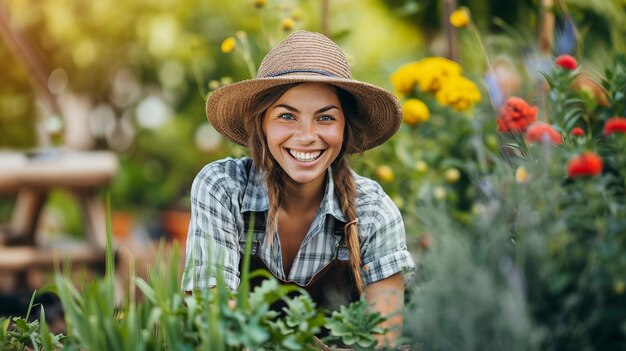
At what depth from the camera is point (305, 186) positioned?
221cm

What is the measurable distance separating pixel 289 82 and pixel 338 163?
1.07 feet

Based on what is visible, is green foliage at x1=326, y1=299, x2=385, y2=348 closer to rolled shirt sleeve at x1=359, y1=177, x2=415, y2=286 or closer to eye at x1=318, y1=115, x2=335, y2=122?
rolled shirt sleeve at x1=359, y1=177, x2=415, y2=286

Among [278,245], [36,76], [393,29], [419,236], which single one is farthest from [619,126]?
[393,29]

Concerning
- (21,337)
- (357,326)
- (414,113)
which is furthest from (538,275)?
(414,113)

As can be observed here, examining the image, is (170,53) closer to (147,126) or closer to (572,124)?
(147,126)

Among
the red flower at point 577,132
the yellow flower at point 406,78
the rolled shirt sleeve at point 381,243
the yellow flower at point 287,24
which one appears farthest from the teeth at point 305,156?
the yellow flower at point 406,78

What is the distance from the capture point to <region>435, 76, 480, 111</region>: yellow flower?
2.91 metres

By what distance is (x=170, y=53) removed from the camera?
7.84m

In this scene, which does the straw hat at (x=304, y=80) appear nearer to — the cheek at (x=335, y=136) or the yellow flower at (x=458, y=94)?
the cheek at (x=335, y=136)

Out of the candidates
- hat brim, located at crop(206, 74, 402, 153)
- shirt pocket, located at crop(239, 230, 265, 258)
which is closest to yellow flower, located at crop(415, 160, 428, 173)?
hat brim, located at crop(206, 74, 402, 153)

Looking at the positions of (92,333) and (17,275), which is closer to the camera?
(92,333)

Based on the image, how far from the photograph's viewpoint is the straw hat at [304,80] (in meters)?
2.02

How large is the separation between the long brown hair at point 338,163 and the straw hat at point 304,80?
0.03 meters

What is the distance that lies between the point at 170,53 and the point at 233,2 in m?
0.84
